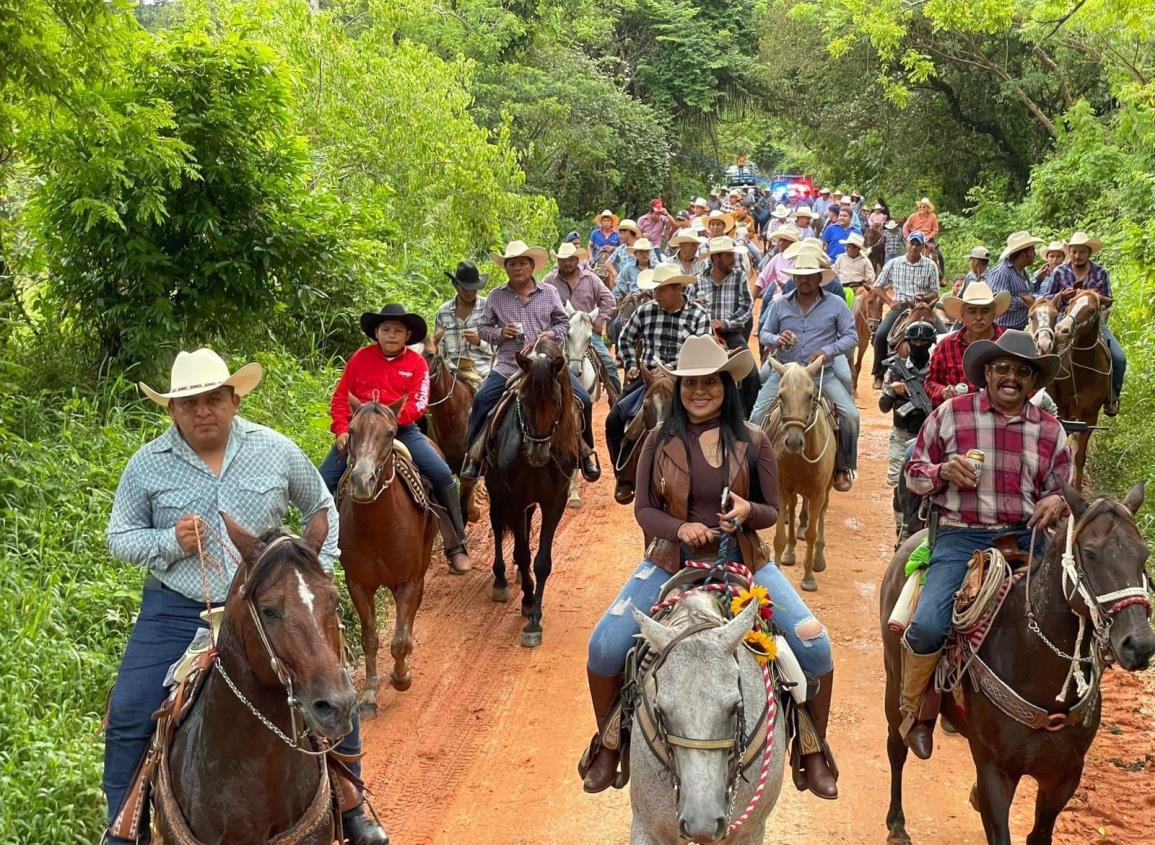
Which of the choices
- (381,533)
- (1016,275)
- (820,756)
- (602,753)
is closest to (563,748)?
(381,533)

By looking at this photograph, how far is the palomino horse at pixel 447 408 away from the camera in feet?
40.5


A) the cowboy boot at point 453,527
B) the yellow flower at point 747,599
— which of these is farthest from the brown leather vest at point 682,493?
the cowboy boot at point 453,527

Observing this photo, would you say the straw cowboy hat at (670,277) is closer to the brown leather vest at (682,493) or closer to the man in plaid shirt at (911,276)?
the brown leather vest at (682,493)

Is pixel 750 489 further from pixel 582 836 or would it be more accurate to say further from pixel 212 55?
pixel 212 55

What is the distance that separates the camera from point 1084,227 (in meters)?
23.3

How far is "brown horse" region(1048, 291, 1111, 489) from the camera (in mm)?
13172

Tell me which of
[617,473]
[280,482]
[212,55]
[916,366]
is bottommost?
[617,473]

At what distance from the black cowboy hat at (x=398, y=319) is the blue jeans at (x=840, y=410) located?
3.80 metres

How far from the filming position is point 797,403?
35.8 feet

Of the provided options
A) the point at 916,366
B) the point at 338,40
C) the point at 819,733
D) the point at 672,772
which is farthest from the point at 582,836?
the point at 338,40

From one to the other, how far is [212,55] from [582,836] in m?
8.61

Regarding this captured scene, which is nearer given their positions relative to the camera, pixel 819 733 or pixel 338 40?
pixel 819 733

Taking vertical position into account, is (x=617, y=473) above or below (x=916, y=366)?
below

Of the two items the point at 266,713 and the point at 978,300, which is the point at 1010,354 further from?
the point at 266,713
